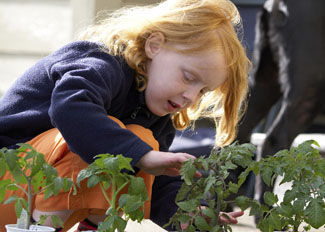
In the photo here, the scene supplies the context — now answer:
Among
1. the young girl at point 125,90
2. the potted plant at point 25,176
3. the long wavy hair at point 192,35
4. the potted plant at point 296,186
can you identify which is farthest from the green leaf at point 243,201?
the long wavy hair at point 192,35

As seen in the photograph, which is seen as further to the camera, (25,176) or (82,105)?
(82,105)

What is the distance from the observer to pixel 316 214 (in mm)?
1188

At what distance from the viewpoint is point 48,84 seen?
176cm

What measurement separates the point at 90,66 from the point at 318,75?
1.59 meters

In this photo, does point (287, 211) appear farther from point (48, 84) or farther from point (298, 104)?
point (298, 104)

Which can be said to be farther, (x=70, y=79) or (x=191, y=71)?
(x=191, y=71)

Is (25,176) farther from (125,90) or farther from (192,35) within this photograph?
(192,35)

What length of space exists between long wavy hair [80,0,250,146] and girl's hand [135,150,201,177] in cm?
35

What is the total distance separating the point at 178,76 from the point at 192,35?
0.14 meters

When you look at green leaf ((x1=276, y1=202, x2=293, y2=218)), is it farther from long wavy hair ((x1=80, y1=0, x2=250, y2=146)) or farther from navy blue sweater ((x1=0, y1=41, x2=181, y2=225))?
long wavy hair ((x1=80, y1=0, x2=250, y2=146))

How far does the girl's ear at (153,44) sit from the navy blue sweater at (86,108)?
0.07 metres

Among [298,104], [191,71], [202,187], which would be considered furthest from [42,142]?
[298,104]

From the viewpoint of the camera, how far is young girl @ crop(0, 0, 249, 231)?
1465 millimetres

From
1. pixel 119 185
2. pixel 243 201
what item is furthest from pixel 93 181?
pixel 243 201
